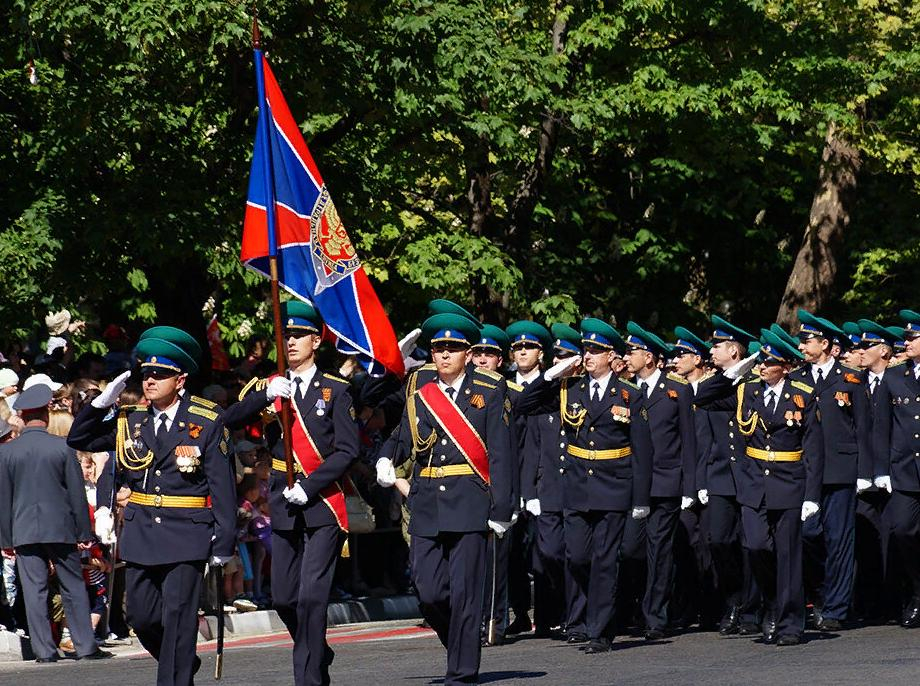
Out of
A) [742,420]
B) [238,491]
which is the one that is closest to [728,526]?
[742,420]

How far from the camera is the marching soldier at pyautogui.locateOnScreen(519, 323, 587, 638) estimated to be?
587 inches

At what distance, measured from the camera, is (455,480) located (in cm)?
1162

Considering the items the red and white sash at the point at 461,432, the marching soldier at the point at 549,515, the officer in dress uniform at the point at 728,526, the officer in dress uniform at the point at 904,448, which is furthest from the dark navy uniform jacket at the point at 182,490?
the officer in dress uniform at the point at 904,448

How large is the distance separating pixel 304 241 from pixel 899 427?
5827 millimetres

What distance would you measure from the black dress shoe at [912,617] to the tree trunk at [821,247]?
45.8ft

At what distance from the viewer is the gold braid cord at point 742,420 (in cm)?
1445

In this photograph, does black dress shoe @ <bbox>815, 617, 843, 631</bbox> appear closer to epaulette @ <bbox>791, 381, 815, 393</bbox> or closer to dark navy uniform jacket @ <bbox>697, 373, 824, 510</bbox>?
dark navy uniform jacket @ <bbox>697, 373, 824, 510</bbox>

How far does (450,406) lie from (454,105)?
925cm

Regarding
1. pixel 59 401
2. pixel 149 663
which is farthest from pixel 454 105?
pixel 149 663

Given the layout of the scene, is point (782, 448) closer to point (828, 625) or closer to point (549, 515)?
point (828, 625)

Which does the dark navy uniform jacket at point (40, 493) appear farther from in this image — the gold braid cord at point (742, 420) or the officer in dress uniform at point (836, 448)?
the officer in dress uniform at point (836, 448)

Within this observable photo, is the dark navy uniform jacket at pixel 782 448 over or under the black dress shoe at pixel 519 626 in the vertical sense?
over

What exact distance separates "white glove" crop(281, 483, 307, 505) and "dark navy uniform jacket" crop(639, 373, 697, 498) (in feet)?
16.8

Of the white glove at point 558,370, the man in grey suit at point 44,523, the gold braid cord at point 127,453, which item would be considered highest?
the white glove at point 558,370
